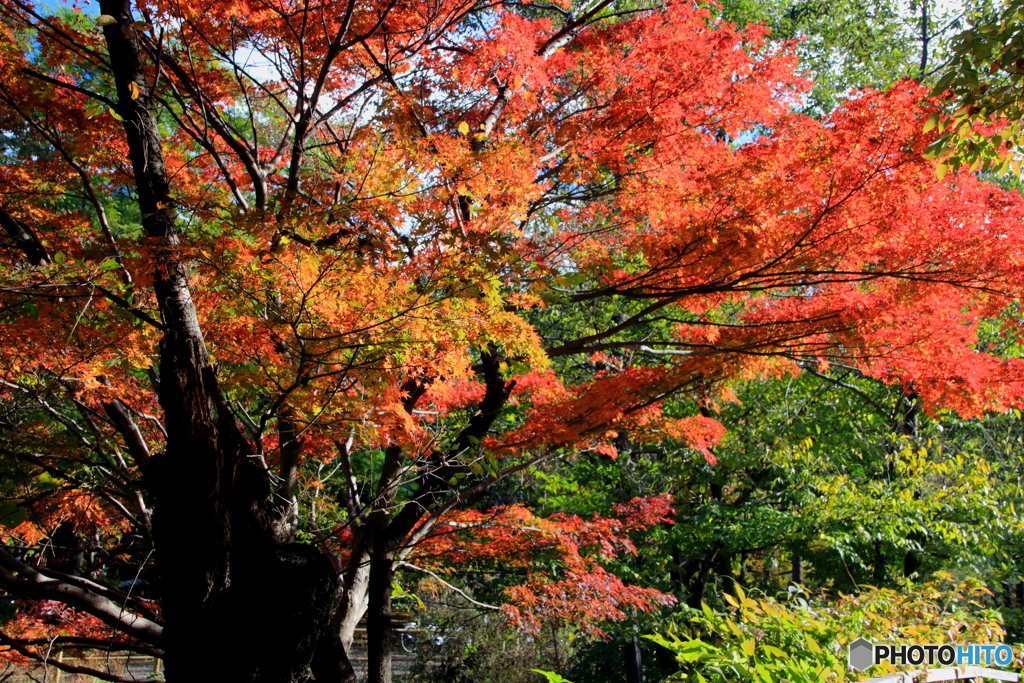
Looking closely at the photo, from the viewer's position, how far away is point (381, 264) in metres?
4.27

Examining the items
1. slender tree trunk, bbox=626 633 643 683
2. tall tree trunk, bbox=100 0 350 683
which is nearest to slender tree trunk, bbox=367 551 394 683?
tall tree trunk, bbox=100 0 350 683

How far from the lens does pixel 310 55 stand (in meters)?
5.46

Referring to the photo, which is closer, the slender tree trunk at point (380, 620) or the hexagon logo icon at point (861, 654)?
the hexagon logo icon at point (861, 654)

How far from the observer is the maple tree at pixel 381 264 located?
11.7 feet

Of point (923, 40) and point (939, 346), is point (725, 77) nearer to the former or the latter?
point (939, 346)

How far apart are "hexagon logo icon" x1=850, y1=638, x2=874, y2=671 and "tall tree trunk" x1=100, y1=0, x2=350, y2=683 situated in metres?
2.56

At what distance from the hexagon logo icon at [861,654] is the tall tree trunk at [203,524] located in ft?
8.41

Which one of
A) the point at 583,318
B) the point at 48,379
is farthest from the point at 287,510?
the point at 583,318

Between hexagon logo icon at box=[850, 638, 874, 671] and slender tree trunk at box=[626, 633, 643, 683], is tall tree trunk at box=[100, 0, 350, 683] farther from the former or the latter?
slender tree trunk at box=[626, 633, 643, 683]

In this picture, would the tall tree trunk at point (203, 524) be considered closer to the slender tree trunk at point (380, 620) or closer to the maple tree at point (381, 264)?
the maple tree at point (381, 264)

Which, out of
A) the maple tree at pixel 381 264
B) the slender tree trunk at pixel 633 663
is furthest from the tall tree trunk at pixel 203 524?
the slender tree trunk at pixel 633 663

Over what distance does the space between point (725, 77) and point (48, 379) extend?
5.83m

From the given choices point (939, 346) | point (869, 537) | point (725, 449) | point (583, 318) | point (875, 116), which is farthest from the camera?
point (583, 318)

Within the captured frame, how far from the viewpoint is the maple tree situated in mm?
3580
